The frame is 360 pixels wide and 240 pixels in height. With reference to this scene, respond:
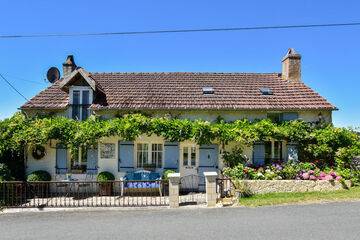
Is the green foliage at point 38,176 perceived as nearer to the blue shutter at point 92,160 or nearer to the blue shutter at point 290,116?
the blue shutter at point 92,160

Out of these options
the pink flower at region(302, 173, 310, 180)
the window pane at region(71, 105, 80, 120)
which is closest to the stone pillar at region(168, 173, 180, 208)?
the pink flower at region(302, 173, 310, 180)

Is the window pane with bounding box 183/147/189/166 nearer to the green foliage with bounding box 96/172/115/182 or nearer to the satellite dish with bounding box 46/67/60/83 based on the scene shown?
the green foliage with bounding box 96/172/115/182

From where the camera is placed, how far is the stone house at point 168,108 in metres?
19.2

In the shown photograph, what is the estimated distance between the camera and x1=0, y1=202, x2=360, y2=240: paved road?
9.97 meters

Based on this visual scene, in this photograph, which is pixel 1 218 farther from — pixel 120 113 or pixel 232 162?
pixel 232 162

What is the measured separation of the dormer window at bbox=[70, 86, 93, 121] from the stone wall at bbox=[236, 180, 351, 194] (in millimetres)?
9473

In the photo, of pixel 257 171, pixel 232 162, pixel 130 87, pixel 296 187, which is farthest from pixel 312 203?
pixel 130 87

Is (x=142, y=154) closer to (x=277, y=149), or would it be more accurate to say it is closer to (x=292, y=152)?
(x=277, y=149)

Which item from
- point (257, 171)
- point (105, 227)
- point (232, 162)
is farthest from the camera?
point (232, 162)

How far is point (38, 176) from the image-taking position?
18234mm

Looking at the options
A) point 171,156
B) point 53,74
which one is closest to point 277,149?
point 171,156

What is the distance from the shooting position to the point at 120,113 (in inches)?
792

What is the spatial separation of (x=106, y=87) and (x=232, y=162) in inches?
332

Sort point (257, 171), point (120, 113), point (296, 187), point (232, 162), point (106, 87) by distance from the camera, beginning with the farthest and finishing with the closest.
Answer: point (106, 87)
point (120, 113)
point (232, 162)
point (257, 171)
point (296, 187)
